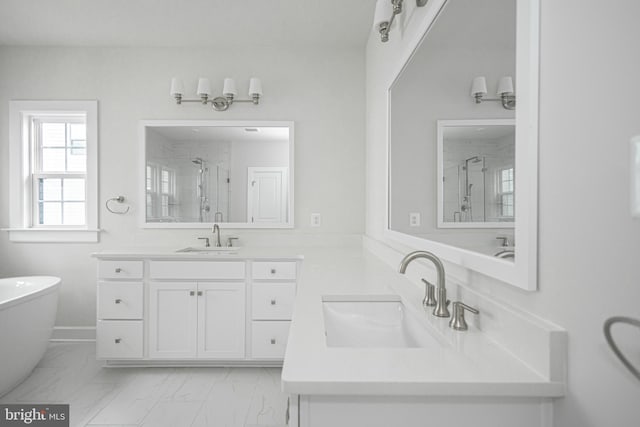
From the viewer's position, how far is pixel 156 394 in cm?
204

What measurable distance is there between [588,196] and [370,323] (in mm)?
771

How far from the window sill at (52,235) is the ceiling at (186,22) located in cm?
157

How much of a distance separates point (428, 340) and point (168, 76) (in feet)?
9.59

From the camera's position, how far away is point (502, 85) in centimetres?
77

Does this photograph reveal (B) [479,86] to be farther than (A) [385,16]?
No

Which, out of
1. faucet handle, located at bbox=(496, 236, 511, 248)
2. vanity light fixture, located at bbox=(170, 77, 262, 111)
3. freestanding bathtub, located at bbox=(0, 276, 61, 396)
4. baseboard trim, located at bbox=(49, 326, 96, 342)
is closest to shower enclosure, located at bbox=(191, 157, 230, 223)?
vanity light fixture, located at bbox=(170, 77, 262, 111)

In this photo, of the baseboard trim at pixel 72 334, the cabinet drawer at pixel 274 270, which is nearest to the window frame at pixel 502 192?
the cabinet drawer at pixel 274 270

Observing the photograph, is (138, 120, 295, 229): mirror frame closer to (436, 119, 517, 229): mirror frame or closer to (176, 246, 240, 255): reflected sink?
(176, 246, 240, 255): reflected sink

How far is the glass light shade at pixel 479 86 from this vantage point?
0.84 metres

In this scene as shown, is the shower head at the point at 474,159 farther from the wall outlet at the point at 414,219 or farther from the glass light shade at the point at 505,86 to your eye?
the wall outlet at the point at 414,219

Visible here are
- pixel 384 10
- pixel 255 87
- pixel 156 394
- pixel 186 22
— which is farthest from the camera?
pixel 255 87

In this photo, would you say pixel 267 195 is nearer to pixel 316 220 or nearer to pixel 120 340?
pixel 316 220

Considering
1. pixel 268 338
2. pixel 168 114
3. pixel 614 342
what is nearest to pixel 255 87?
pixel 168 114

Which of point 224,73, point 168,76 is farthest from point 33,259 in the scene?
point 224,73
